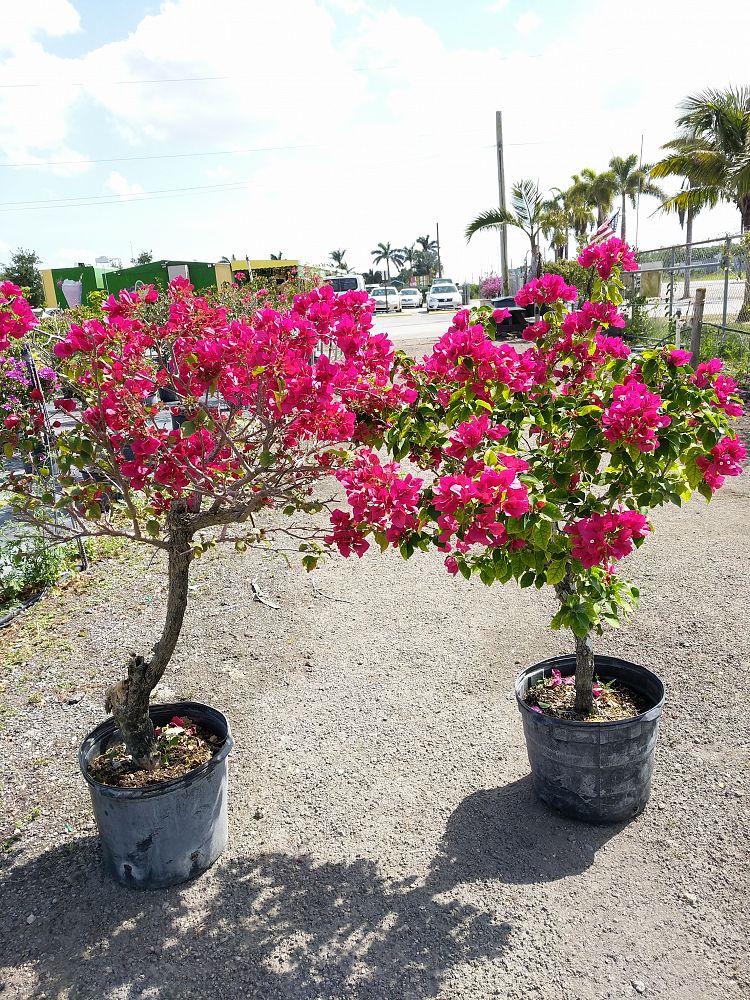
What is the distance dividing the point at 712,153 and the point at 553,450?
18893mm

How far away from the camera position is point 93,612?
194 inches

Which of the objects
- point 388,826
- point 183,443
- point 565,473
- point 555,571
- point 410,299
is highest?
point 410,299

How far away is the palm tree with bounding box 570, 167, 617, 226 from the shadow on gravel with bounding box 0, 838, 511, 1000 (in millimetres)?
36671

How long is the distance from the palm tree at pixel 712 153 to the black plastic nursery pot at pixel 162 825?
18.7 meters

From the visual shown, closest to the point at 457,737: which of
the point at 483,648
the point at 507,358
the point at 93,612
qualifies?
the point at 483,648

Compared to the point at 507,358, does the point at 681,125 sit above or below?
above

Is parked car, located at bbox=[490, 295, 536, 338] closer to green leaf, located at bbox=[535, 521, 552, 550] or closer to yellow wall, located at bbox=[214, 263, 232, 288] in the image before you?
yellow wall, located at bbox=[214, 263, 232, 288]

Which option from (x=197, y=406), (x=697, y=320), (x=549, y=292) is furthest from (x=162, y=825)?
(x=697, y=320)

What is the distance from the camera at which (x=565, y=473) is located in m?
2.38

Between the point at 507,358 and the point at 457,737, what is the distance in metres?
1.86

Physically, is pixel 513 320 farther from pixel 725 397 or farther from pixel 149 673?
pixel 149 673

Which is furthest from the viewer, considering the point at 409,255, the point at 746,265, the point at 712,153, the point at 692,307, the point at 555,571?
the point at 409,255

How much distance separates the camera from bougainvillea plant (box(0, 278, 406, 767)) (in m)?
2.25

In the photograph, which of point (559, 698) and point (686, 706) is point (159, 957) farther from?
point (686, 706)
